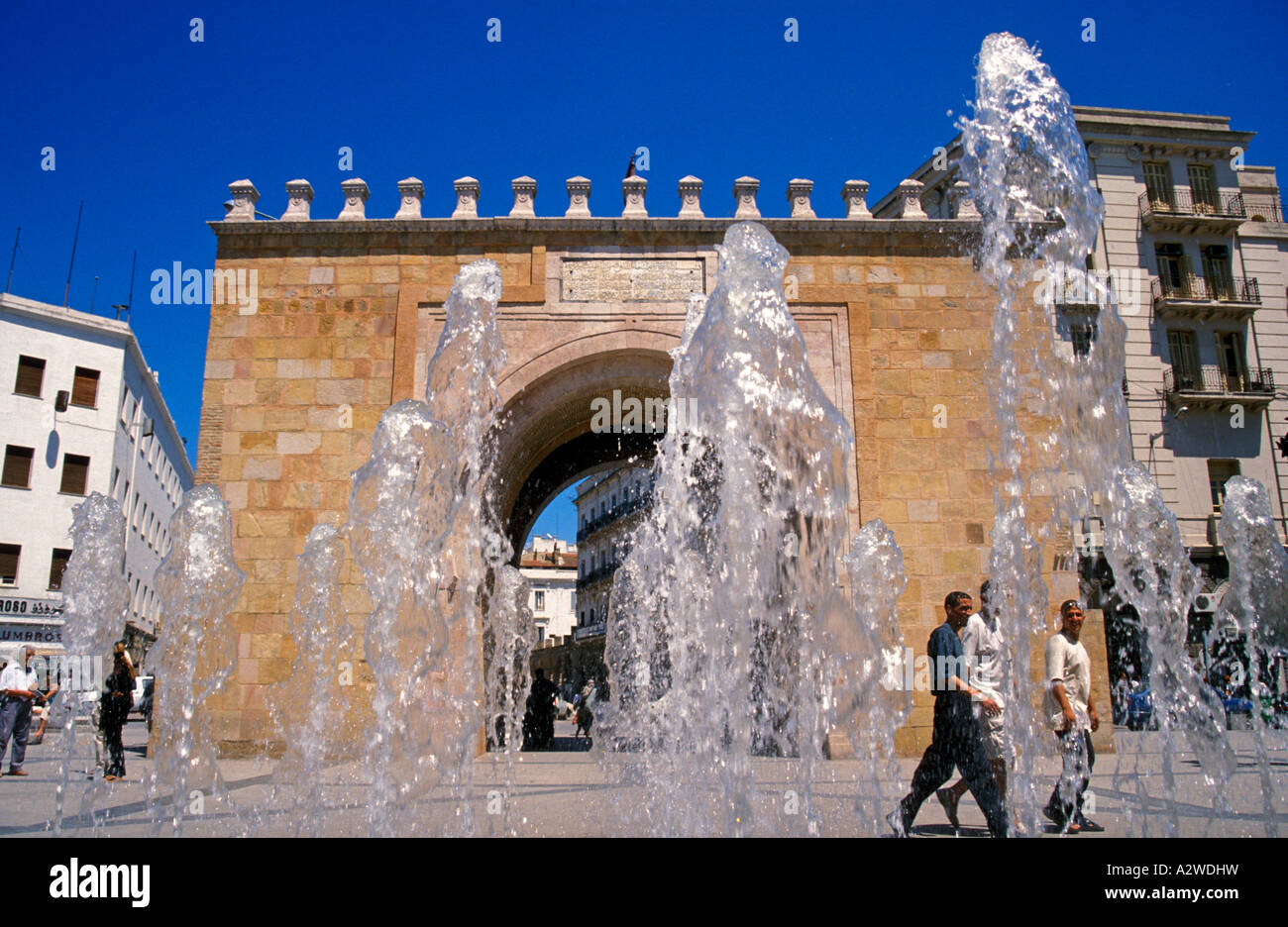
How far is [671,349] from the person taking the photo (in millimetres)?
9586

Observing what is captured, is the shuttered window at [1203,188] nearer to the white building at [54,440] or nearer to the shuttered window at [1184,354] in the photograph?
the shuttered window at [1184,354]

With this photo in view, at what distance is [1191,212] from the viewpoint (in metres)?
21.2

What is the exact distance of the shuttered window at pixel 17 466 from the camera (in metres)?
20.7

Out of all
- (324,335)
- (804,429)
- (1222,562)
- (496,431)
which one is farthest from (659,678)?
(1222,562)

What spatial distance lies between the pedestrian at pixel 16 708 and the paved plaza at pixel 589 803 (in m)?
0.26

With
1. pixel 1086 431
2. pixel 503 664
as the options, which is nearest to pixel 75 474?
pixel 503 664

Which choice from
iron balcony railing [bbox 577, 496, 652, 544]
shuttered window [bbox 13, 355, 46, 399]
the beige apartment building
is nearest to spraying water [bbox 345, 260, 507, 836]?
the beige apartment building

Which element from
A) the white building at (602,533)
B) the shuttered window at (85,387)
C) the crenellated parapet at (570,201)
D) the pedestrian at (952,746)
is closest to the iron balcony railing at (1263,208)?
the crenellated parapet at (570,201)

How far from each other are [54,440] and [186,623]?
64.1 ft

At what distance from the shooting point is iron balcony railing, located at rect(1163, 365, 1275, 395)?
20062 mm

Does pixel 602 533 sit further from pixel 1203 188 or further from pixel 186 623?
pixel 186 623

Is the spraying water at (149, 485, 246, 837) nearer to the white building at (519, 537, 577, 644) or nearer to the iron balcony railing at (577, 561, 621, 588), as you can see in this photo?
the iron balcony railing at (577, 561, 621, 588)

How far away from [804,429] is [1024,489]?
538 centimetres
